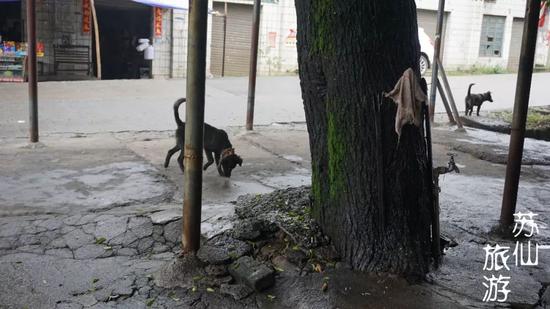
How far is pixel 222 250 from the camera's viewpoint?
12.6 feet

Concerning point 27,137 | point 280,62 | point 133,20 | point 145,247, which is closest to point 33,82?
point 27,137

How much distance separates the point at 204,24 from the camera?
3445 millimetres

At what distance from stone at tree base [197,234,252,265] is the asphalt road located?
16.7 feet

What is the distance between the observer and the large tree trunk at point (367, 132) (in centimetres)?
345

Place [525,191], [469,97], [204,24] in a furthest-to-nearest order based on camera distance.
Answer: [469,97] → [525,191] → [204,24]

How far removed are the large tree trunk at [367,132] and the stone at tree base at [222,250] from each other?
25.2 inches

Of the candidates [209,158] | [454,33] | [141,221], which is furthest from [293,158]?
[454,33]

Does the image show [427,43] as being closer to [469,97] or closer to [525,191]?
[469,97]

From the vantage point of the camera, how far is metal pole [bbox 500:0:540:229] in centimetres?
426

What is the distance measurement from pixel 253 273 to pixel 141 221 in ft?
4.35

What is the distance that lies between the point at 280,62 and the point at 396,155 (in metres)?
15.1

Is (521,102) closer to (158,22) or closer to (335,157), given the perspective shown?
(335,157)

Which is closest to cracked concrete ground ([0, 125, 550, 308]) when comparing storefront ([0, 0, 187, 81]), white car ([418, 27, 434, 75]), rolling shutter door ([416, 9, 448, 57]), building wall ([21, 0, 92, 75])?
storefront ([0, 0, 187, 81])

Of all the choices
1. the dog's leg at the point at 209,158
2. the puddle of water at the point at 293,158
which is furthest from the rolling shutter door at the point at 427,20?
the dog's leg at the point at 209,158
